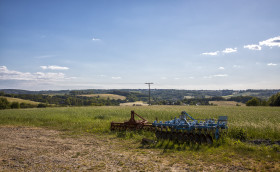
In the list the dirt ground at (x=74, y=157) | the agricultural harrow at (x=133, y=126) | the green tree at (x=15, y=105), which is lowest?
the green tree at (x=15, y=105)

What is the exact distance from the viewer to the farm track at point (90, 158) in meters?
7.02

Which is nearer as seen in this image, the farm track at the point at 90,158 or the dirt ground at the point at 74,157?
the farm track at the point at 90,158

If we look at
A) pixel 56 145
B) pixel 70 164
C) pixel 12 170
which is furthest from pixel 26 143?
pixel 70 164

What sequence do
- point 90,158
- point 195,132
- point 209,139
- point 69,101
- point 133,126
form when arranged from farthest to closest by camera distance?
1. point 69,101
2. point 133,126
3. point 195,132
4. point 209,139
5. point 90,158

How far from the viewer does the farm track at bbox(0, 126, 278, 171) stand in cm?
702

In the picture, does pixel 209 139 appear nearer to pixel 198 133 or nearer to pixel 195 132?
pixel 198 133

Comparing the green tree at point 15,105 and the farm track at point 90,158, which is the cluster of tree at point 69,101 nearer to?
the green tree at point 15,105

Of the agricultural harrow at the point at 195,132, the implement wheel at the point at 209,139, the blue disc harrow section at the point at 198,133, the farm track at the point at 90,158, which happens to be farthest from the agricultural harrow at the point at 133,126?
the implement wheel at the point at 209,139

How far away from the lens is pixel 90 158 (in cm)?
825

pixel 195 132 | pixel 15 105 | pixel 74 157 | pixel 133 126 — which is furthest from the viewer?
pixel 15 105

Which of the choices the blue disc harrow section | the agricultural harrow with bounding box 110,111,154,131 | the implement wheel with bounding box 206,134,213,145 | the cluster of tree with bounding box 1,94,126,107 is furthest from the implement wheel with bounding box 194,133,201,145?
the cluster of tree with bounding box 1,94,126,107

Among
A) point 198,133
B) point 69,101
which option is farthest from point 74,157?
point 69,101

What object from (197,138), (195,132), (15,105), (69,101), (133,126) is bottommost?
(15,105)

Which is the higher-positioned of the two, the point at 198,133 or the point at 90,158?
the point at 198,133
